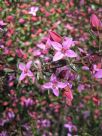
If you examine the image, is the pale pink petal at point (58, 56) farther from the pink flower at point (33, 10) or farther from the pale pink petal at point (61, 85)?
the pink flower at point (33, 10)

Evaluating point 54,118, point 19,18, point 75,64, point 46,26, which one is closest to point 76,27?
point 46,26

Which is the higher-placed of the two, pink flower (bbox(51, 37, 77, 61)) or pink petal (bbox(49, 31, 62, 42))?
pink petal (bbox(49, 31, 62, 42))

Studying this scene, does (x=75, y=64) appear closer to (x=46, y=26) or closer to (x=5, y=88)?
(x=5, y=88)

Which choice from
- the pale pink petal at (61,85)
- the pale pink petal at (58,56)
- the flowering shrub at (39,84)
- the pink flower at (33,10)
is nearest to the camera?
the pale pink petal at (58,56)

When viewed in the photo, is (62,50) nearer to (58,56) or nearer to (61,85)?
(58,56)

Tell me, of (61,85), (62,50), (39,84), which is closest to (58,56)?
(62,50)

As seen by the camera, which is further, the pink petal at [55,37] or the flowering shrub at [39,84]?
the flowering shrub at [39,84]

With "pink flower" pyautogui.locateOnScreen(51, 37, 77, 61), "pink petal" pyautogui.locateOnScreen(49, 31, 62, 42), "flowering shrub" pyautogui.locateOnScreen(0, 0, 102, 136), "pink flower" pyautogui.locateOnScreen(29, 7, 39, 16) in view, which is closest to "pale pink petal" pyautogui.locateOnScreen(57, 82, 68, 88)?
"pink flower" pyautogui.locateOnScreen(51, 37, 77, 61)

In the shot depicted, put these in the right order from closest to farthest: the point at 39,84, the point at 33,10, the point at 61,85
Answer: the point at 61,85, the point at 39,84, the point at 33,10

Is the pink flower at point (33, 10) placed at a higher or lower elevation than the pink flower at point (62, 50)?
higher

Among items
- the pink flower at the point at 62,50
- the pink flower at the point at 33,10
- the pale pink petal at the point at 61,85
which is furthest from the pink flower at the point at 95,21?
the pink flower at the point at 33,10

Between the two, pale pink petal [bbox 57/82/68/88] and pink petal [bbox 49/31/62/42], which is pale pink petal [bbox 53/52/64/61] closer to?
pink petal [bbox 49/31/62/42]
